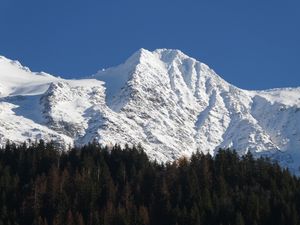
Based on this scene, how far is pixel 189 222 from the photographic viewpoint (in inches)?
6348

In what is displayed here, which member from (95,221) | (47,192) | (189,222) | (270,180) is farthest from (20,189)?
(270,180)

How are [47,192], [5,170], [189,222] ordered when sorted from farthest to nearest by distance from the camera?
[5,170] < [47,192] < [189,222]

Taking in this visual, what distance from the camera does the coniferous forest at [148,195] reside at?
163 meters

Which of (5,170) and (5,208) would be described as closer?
(5,208)

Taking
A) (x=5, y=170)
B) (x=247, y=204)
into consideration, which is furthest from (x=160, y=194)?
(x=5, y=170)

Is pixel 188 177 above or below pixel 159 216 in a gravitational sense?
above

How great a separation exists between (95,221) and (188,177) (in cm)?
2948

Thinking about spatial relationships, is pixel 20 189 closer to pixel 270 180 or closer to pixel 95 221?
pixel 95 221

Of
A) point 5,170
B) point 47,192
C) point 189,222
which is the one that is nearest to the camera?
point 189,222

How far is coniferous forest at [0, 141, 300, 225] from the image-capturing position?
6432 inches

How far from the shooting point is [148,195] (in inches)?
7165

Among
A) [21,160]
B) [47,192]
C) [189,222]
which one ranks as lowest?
[189,222]

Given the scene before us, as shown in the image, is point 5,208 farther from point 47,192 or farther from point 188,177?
point 188,177

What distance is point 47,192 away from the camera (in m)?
176
